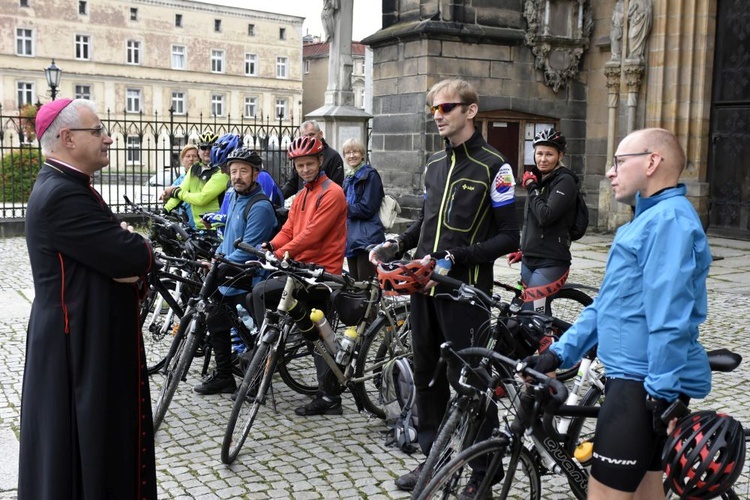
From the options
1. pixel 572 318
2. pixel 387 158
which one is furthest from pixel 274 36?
pixel 572 318

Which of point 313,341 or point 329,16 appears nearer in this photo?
point 313,341

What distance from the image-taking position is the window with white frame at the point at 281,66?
6581cm

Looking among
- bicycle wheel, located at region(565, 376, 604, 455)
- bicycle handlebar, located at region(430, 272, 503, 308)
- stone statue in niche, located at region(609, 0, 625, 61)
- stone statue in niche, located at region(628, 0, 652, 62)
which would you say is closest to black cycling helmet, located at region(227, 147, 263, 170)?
bicycle handlebar, located at region(430, 272, 503, 308)

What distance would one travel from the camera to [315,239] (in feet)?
18.4

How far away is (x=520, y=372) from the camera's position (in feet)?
10.0

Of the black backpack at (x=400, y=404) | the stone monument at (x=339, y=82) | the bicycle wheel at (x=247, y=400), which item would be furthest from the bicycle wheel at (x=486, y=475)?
the stone monument at (x=339, y=82)

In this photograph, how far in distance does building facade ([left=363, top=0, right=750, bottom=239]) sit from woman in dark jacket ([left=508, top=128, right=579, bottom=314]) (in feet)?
29.2

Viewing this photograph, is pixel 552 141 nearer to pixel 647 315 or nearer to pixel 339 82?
pixel 647 315

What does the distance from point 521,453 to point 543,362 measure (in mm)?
444

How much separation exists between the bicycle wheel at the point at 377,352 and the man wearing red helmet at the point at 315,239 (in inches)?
8.6

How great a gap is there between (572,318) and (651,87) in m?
8.86

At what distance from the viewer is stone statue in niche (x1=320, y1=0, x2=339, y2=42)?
14586 millimetres

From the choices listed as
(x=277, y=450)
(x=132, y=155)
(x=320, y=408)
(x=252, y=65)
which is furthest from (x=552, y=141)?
(x=252, y=65)

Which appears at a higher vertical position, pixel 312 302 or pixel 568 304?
pixel 312 302
